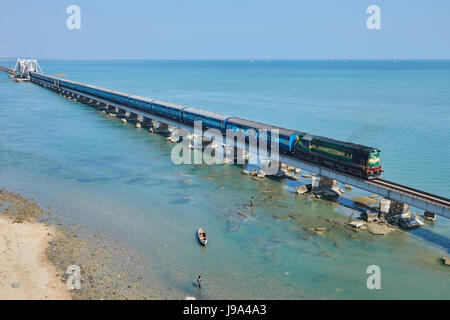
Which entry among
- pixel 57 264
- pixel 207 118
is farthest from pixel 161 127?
pixel 57 264

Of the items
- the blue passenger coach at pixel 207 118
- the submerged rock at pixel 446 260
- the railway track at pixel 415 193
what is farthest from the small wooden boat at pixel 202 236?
the blue passenger coach at pixel 207 118

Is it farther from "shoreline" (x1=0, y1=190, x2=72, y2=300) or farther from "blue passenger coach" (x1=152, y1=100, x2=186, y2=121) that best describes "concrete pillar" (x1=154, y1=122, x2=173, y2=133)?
"shoreline" (x1=0, y1=190, x2=72, y2=300)

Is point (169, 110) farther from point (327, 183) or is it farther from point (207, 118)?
point (327, 183)

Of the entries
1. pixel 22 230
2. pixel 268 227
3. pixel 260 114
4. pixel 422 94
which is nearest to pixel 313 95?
pixel 422 94

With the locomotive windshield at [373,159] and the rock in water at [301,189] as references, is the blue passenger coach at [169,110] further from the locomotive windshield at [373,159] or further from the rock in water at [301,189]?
the locomotive windshield at [373,159]

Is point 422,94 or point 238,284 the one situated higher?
point 422,94
